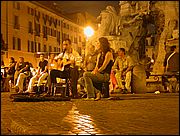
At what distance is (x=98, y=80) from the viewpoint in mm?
10891

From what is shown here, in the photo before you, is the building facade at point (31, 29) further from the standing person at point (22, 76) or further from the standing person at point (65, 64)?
the standing person at point (65, 64)

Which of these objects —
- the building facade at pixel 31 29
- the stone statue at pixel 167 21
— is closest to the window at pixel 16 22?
the building facade at pixel 31 29

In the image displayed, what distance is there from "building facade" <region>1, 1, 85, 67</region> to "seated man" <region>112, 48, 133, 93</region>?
1047 inches

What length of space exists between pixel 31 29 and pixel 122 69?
4410cm

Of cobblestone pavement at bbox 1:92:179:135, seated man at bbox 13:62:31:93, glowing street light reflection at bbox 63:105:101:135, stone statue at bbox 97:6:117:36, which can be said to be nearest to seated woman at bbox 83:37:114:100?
cobblestone pavement at bbox 1:92:179:135

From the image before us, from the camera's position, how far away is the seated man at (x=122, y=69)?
15180 mm

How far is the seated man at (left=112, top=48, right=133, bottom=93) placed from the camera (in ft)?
49.8

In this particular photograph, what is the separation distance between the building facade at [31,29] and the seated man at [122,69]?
26593 mm

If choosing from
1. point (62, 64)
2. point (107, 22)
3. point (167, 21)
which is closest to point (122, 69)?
point (62, 64)

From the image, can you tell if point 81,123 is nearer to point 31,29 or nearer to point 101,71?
point 101,71

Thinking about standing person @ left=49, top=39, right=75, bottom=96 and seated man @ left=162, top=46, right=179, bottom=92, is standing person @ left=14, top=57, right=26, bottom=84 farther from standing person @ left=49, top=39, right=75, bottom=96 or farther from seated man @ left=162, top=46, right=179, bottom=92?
seated man @ left=162, top=46, right=179, bottom=92

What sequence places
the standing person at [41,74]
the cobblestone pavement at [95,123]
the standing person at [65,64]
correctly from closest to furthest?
1. the cobblestone pavement at [95,123]
2. the standing person at [65,64]
3. the standing person at [41,74]

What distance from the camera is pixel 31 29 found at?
58.0m

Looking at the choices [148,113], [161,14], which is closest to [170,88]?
[148,113]
